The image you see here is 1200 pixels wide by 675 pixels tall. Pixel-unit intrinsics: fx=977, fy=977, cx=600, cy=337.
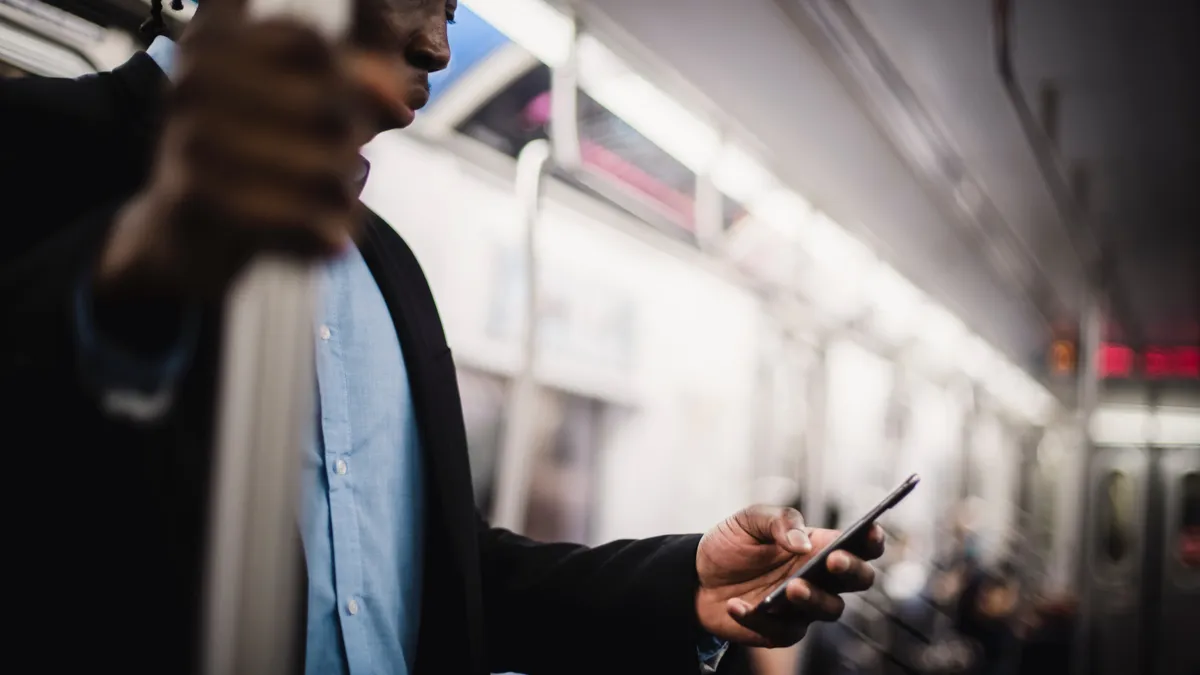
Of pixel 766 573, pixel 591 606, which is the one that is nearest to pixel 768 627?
pixel 766 573

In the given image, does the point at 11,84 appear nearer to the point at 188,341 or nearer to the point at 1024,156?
the point at 188,341

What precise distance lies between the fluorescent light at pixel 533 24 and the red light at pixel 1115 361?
788cm

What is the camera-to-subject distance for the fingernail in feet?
3.55

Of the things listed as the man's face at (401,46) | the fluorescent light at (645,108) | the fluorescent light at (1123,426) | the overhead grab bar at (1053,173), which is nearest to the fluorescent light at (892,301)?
the overhead grab bar at (1053,173)

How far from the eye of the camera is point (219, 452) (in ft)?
1.83

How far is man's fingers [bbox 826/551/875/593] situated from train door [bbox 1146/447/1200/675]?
29.8 ft

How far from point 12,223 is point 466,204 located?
2.68 m

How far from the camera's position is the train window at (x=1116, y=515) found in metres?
8.97

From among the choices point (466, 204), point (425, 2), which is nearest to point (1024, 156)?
point (466, 204)

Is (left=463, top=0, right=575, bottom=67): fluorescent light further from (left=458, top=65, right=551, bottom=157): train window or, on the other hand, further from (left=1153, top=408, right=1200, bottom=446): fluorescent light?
(left=1153, top=408, right=1200, bottom=446): fluorescent light

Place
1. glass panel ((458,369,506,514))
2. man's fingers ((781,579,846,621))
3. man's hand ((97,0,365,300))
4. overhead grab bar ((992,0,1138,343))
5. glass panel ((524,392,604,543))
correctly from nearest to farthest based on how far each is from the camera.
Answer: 1. man's hand ((97,0,365,300))
2. man's fingers ((781,579,846,621))
3. glass panel ((458,369,506,514))
4. overhead grab bar ((992,0,1138,343))
5. glass panel ((524,392,604,543))

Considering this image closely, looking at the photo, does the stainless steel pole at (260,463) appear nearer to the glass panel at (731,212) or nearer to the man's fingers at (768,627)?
the man's fingers at (768,627)

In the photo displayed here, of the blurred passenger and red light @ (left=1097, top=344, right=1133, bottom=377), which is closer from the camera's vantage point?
the blurred passenger

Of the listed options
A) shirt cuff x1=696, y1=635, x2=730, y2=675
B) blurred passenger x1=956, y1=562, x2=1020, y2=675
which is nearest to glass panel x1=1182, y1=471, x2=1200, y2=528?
blurred passenger x1=956, y1=562, x2=1020, y2=675
